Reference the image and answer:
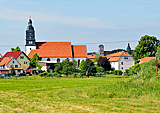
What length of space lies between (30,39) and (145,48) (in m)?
44.1

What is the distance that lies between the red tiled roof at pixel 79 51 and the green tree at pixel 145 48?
20.4 m

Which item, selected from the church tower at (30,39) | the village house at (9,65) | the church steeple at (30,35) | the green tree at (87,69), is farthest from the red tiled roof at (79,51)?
the green tree at (87,69)

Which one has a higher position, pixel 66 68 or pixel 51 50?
pixel 51 50

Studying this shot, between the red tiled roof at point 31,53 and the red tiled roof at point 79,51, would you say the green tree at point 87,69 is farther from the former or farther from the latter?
the red tiled roof at point 31,53

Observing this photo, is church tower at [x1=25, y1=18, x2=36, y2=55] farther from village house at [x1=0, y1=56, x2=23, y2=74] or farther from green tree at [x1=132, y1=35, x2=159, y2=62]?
green tree at [x1=132, y1=35, x2=159, y2=62]

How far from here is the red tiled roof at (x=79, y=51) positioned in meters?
112

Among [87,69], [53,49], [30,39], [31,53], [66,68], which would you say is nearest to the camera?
[87,69]

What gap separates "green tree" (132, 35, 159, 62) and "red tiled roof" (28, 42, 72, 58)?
84.6 feet

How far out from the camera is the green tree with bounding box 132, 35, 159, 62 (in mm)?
102250

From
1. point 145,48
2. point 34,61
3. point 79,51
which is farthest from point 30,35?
point 145,48

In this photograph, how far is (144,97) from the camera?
2416 centimetres

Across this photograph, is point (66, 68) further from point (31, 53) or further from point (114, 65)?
point (31, 53)

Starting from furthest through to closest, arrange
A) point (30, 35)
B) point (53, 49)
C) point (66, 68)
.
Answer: point (53, 49) < point (30, 35) < point (66, 68)

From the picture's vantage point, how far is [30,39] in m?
110
